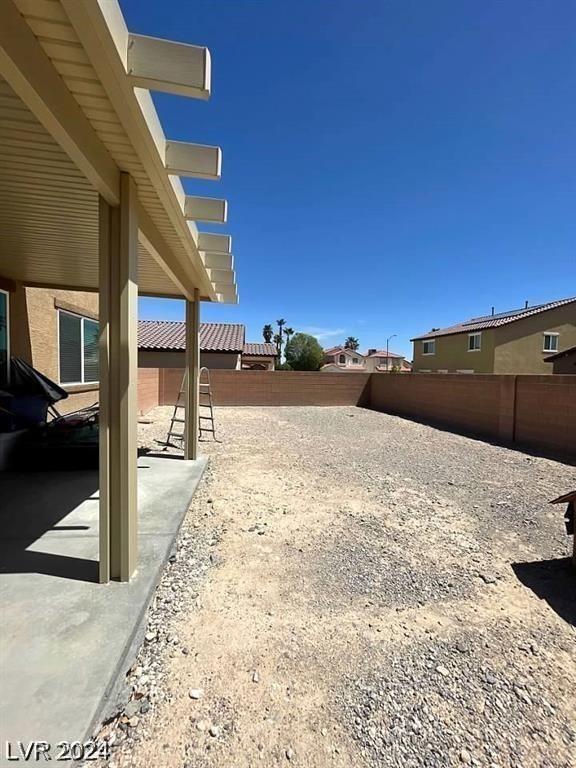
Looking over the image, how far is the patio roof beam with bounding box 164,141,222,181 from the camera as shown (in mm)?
2320

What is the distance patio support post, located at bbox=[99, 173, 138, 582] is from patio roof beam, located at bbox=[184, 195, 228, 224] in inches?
21.5

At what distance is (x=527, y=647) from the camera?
220 cm

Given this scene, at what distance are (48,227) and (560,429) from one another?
31.1ft

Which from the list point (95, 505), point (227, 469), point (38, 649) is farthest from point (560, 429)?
point (38, 649)

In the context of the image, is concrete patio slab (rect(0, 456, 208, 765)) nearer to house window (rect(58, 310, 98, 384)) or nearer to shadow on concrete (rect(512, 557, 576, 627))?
shadow on concrete (rect(512, 557, 576, 627))

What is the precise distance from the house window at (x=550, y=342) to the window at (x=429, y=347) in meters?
6.38

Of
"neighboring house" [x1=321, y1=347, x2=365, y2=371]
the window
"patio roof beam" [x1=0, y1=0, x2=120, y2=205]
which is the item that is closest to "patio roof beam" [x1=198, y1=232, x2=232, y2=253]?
"patio roof beam" [x1=0, y1=0, x2=120, y2=205]

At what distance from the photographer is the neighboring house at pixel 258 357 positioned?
29.8m

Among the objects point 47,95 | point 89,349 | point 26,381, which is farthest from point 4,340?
point 47,95

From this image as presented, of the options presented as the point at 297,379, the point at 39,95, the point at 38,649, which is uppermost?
the point at 39,95

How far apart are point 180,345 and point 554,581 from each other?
19.4m

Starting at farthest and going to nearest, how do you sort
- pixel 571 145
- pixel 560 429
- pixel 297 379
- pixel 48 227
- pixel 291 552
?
pixel 297 379, pixel 560 429, pixel 571 145, pixel 48 227, pixel 291 552

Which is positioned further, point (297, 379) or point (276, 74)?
point (297, 379)

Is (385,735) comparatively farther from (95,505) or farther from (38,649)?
(95,505)
